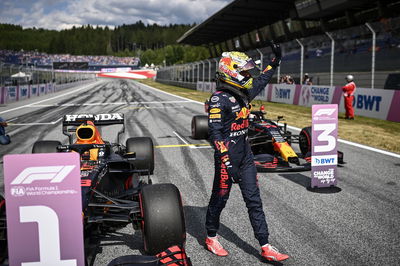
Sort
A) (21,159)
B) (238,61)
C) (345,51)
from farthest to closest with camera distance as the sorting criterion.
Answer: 1. (345,51)
2. (238,61)
3. (21,159)

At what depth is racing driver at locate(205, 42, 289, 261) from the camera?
11.7 ft

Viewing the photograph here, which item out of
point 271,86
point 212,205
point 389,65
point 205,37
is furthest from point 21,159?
point 205,37

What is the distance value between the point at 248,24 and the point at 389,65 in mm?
23827

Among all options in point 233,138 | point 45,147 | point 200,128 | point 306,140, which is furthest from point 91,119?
point 200,128

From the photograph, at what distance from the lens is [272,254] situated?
3.47 m

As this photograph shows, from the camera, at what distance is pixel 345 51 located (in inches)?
859

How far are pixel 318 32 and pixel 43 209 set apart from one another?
3246 cm

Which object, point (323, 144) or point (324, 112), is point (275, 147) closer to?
point (323, 144)

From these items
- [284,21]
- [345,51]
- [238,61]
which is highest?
[284,21]

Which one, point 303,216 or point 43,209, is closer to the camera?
point 43,209

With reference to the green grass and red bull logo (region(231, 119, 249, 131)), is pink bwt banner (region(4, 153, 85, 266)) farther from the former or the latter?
the green grass

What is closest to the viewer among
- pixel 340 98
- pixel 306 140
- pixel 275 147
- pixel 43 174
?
pixel 43 174

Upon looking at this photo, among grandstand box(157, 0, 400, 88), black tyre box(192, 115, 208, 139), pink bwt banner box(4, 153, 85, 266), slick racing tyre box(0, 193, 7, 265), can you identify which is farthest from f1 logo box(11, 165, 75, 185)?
black tyre box(192, 115, 208, 139)

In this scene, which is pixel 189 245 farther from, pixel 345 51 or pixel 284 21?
pixel 284 21
